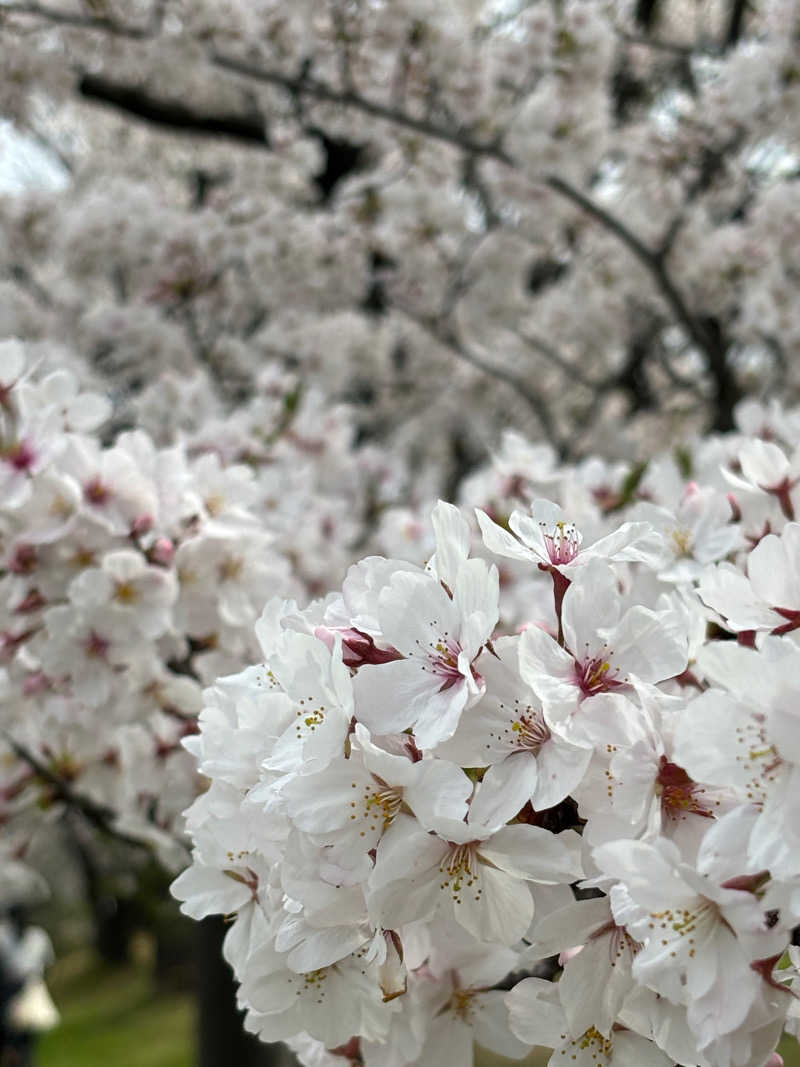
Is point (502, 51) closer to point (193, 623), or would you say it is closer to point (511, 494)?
point (511, 494)

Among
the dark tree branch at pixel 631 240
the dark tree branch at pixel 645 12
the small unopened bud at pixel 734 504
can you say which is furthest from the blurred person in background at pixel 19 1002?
the dark tree branch at pixel 645 12

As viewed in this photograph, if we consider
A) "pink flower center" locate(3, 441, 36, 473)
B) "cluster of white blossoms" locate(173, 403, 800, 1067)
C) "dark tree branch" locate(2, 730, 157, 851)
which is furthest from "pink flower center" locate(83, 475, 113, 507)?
"cluster of white blossoms" locate(173, 403, 800, 1067)

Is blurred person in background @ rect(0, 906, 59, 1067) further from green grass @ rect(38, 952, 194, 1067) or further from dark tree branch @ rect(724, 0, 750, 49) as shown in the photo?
green grass @ rect(38, 952, 194, 1067)

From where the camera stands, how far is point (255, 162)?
16.1ft

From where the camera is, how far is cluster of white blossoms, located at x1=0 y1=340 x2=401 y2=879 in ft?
6.09

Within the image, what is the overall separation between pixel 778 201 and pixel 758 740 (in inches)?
146

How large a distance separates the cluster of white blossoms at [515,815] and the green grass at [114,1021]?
922 cm

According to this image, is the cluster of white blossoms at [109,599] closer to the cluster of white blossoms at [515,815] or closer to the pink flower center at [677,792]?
the cluster of white blossoms at [515,815]

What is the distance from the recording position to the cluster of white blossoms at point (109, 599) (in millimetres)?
1856

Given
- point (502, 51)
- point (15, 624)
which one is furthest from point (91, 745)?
point (502, 51)

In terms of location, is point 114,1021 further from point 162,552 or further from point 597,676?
point 597,676

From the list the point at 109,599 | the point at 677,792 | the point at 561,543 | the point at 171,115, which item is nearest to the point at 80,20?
the point at 171,115

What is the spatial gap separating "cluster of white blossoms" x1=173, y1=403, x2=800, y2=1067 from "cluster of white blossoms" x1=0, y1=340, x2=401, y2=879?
767 millimetres

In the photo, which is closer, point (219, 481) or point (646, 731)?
point (646, 731)
